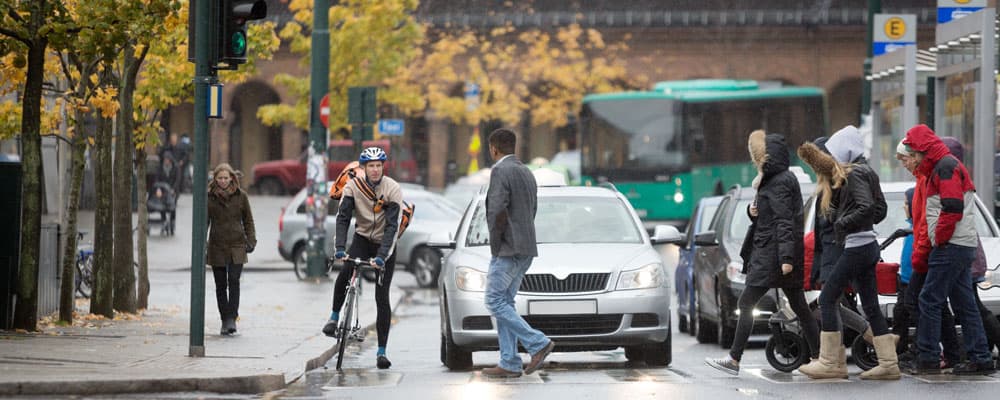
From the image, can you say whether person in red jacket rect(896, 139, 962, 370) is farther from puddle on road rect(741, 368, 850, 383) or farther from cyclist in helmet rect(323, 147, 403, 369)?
cyclist in helmet rect(323, 147, 403, 369)

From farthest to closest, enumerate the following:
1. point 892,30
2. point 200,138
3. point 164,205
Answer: point 164,205
point 892,30
point 200,138

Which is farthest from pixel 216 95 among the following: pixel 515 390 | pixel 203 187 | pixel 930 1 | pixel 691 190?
pixel 930 1

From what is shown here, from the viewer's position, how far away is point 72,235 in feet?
53.3

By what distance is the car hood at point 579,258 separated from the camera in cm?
1291

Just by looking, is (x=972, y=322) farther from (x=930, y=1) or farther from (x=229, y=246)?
(x=930, y=1)

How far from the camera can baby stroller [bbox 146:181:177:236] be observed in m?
34.2

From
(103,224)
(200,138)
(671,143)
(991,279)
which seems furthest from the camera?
(671,143)

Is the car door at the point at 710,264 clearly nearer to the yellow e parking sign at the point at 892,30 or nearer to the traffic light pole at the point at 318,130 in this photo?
the traffic light pole at the point at 318,130

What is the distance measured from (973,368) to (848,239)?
48.7 inches

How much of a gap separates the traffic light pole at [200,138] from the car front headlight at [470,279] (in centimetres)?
181

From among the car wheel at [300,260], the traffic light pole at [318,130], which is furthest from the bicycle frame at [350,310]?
the car wheel at [300,260]

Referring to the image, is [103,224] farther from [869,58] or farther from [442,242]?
[869,58]

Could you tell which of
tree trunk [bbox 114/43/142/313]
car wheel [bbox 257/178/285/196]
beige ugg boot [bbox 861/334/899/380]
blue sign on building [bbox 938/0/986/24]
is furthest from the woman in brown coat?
car wheel [bbox 257/178/285/196]

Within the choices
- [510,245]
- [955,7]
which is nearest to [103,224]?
[510,245]
